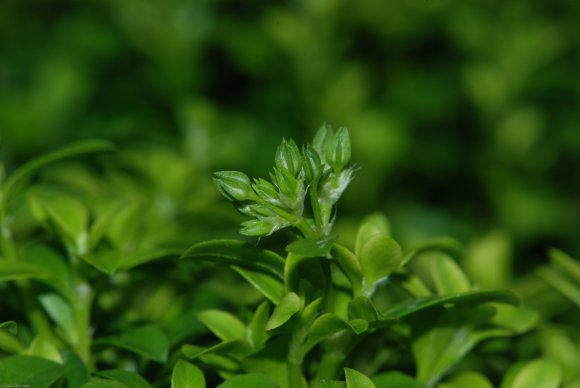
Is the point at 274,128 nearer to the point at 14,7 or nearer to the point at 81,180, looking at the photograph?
the point at 81,180

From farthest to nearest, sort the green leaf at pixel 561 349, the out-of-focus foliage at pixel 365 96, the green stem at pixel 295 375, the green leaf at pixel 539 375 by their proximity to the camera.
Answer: the out-of-focus foliage at pixel 365 96 → the green leaf at pixel 561 349 → the green leaf at pixel 539 375 → the green stem at pixel 295 375

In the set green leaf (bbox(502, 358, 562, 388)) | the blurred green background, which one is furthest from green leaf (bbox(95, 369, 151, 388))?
the blurred green background

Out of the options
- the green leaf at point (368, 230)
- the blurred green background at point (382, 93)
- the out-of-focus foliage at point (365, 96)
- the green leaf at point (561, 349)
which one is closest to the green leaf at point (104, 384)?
the green leaf at point (368, 230)

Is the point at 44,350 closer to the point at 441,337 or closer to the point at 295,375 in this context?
the point at 295,375

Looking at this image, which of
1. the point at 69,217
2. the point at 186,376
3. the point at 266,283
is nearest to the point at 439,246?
the point at 266,283

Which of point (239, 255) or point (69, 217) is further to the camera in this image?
point (69, 217)

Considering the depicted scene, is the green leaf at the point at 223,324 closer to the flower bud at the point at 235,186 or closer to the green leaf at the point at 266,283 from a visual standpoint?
the green leaf at the point at 266,283

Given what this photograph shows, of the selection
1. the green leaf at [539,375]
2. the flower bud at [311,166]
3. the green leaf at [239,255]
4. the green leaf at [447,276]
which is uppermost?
the flower bud at [311,166]
